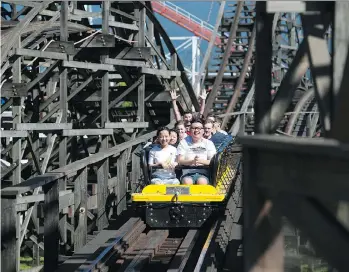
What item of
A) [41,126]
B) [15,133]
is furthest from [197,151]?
[15,133]

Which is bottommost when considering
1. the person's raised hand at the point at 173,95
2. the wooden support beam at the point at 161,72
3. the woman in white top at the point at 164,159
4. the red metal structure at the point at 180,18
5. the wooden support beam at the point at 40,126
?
the woman in white top at the point at 164,159

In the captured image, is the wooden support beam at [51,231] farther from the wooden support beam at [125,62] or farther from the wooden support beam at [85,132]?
the wooden support beam at [125,62]

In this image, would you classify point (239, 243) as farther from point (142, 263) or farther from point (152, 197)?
point (152, 197)

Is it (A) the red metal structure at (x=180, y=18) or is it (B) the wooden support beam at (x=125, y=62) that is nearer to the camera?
(B) the wooden support beam at (x=125, y=62)

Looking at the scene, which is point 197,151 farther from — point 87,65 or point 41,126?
point 87,65

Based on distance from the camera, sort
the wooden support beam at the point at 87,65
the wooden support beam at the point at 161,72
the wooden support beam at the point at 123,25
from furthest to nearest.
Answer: the wooden support beam at the point at 161,72
the wooden support beam at the point at 123,25
the wooden support beam at the point at 87,65

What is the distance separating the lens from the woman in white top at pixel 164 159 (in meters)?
10.8

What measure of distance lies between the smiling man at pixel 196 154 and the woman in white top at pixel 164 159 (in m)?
0.12

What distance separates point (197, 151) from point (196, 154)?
0.05 meters

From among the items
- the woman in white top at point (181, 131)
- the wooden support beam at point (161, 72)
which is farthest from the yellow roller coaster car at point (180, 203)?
the wooden support beam at point (161, 72)

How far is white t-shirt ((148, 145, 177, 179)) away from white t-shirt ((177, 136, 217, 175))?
105 mm

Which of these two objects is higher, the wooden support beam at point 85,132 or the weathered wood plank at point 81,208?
the wooden support beam at point 85,132

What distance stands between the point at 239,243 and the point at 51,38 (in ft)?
22.4

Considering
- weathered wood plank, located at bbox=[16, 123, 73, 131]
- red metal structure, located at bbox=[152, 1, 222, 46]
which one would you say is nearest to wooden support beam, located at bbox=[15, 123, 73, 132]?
weathered wood plank, located at bbox=[16, 123, 73, 131]
